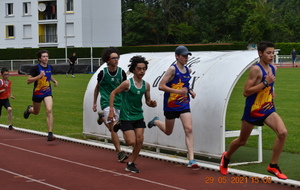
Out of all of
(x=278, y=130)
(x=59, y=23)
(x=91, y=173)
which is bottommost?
(x=91, y=173)

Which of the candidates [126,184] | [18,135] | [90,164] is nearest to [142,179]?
[126,184]

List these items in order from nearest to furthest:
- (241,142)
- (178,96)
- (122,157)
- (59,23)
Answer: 1. (241,142)
2. (178,96)
3. (122,157)
4. (59,23)

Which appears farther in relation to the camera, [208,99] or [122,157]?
[122,157]

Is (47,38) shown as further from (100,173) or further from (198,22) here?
(100,173)

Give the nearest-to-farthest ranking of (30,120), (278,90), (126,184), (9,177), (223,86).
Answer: (126,184) → (9,177) → (223,86) → (30,120) → (278,90)

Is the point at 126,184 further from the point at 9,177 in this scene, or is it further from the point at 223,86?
the point at 223,86

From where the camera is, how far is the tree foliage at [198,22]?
82.1 m

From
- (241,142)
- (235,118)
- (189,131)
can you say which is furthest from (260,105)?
(235,118)

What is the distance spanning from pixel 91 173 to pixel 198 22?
7825cm

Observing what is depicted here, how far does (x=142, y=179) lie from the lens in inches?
377

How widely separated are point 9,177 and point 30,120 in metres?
9.53

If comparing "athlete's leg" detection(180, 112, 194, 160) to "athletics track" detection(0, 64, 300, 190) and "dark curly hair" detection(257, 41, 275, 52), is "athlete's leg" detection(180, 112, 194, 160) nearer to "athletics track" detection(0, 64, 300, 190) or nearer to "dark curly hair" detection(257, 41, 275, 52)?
"athletics track" detection(0, 64, 300, 190)

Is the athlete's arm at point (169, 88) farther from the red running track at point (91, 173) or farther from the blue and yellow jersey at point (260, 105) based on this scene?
the blue and yellow jersey at point (260, 105)

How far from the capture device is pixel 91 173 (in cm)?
1018
